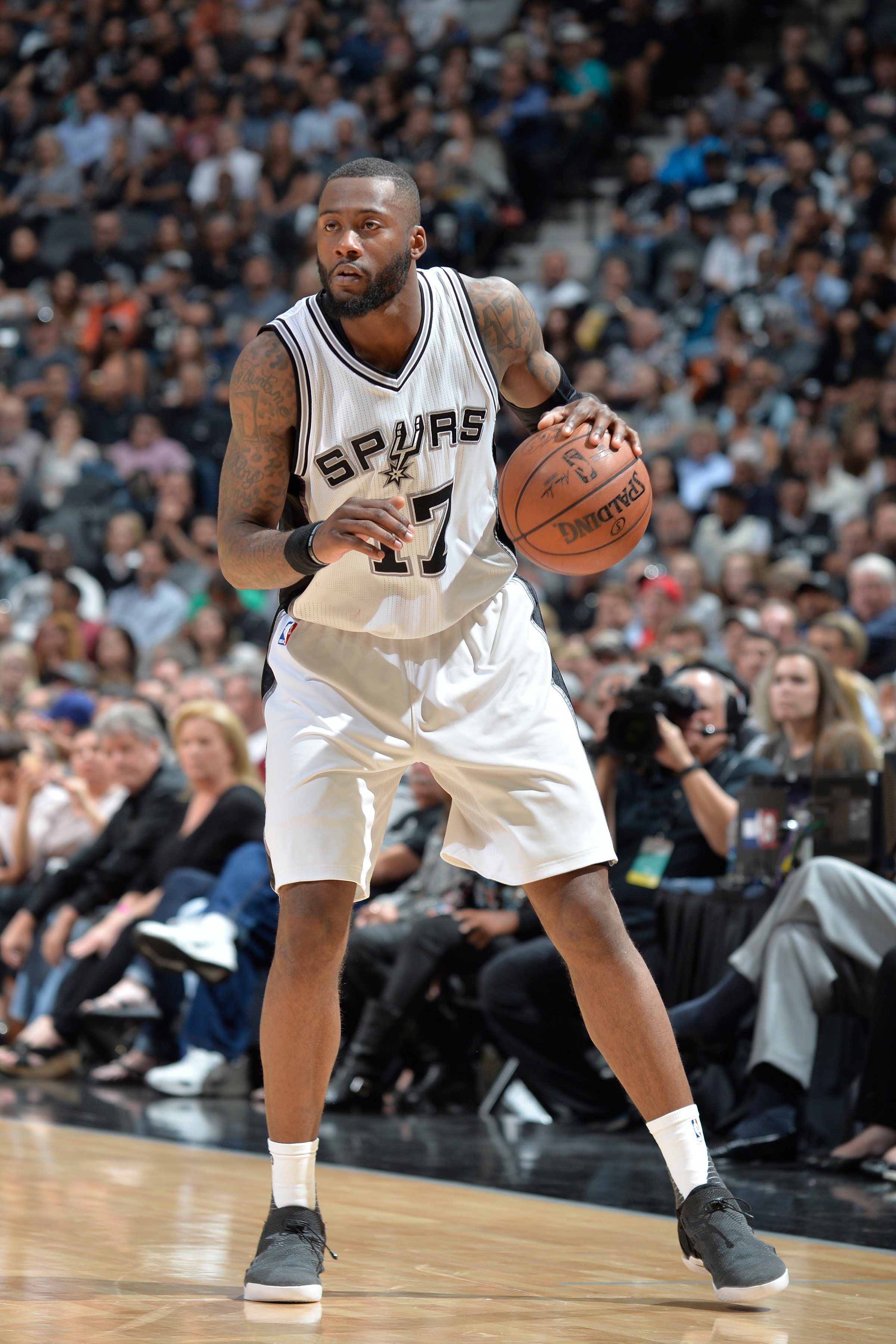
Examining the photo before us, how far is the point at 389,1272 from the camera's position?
289cm

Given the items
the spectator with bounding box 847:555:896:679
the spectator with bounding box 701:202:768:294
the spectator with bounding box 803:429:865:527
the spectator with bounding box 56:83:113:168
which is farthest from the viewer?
the spectator with bounding box 56:83:113:168

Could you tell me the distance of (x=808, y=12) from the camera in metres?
13.8

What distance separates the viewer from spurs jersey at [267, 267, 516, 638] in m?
2.87

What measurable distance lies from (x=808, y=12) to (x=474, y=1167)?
11.9 m

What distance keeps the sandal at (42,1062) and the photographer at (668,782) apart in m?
2.52

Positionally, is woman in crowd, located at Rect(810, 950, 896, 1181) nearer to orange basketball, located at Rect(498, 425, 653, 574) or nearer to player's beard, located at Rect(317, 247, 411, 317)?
orange basketball, located at Rect(498, 425, 653, 574)

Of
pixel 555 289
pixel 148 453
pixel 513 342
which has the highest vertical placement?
pixel 555 289

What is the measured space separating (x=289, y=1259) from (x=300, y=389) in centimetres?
141

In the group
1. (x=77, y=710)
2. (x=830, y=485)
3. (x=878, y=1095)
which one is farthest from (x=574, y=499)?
(x=830, y=485)

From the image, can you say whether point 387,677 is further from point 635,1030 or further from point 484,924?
point 484,924

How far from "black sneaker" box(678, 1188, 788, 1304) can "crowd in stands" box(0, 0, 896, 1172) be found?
1.71m

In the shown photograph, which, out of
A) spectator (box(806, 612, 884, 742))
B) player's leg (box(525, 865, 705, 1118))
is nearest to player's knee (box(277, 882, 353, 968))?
player's leg (box(525, 865, 705, 1118))

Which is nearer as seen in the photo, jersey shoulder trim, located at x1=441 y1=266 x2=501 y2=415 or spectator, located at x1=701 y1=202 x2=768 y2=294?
jersey shoulder trim, located at x1=441 y1=266 x2=501 y2=415

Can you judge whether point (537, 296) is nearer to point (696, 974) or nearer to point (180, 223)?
point (180, 223)
